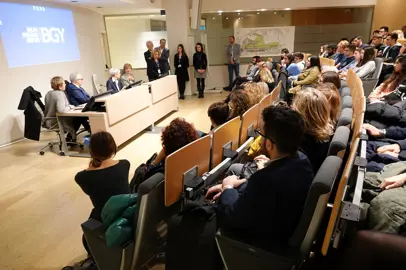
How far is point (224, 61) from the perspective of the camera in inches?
376

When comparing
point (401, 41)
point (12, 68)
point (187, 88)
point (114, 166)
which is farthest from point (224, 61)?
point (114, 166)

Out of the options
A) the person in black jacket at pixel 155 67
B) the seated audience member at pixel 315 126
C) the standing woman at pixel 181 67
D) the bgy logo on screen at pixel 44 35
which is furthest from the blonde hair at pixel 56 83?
the standing woman at pixel 181 67

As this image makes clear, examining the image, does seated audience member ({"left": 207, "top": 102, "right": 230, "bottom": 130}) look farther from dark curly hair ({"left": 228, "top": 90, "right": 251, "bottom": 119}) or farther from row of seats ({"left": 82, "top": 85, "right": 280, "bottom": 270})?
row of seats ({"left": 82, "top": 85, "right": 280, "bottom": 270})

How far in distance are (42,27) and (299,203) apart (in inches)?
255

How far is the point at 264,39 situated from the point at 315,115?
790cm

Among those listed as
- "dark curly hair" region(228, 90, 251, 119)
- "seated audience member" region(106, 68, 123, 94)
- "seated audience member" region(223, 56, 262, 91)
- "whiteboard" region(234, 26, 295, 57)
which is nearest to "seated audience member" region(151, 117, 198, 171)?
"dark curly hair" region(228, 90, 251, 119)

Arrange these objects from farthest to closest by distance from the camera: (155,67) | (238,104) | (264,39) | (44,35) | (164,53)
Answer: (264,39)
(164,53)
(155,67)
(44,35)
(238,104)

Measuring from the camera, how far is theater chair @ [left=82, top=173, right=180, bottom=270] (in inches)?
64.6

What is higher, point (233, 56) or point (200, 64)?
point (233, 56)

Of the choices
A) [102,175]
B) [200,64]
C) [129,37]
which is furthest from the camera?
[129,37]

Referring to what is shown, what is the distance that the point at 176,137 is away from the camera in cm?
199

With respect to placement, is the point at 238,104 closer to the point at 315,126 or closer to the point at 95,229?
the point at 315,126

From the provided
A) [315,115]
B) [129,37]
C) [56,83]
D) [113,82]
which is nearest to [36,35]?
[113,82]

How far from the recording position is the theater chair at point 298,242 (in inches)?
50.5
